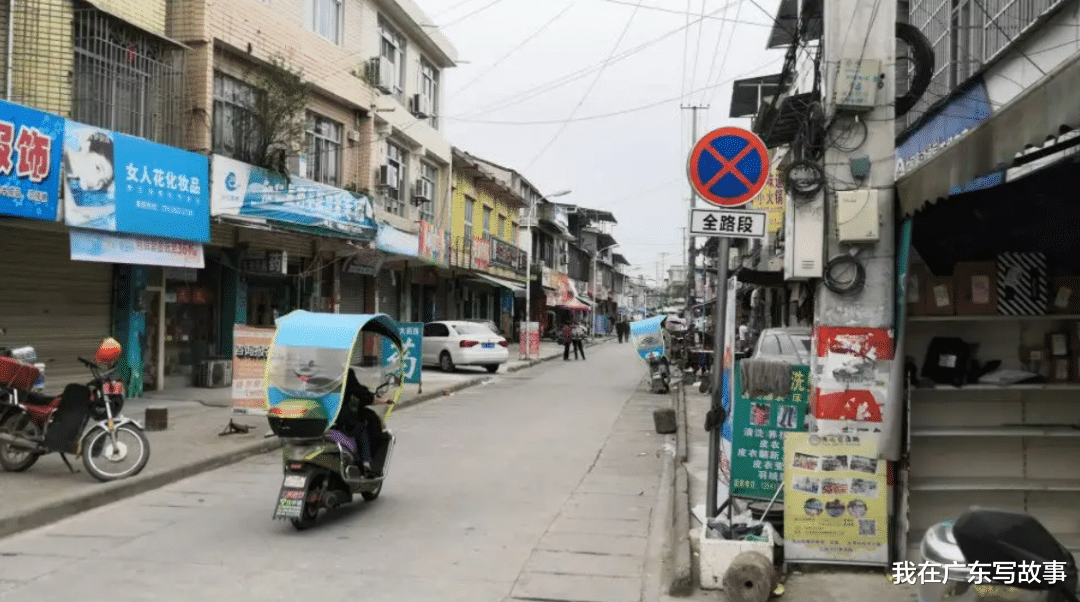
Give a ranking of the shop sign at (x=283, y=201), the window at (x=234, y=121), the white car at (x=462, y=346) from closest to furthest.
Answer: the shop sign at (x=283, y=201) → the window at (x=234, y=121) → the white car at (x=462, y=346)

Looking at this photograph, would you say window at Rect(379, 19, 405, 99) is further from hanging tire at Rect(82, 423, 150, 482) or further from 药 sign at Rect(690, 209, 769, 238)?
药 sign at Rect(690, 209, 769, 238)

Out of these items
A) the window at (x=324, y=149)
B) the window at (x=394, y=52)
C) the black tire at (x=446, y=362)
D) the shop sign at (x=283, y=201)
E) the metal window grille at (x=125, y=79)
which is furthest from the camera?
the black tire at (x=446, y=362)

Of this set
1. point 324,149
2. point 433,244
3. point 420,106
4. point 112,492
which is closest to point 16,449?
point 112,492

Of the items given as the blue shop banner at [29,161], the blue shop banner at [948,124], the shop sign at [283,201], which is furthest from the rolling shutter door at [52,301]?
the blue shop banner at [948,124]

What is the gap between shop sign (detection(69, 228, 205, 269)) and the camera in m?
12.2

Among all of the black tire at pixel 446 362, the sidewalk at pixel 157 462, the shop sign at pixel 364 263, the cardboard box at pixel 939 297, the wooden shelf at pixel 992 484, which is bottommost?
the sidewalk at pixel 157 462

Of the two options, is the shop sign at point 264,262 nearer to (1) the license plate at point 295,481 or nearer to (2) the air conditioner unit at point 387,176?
(2) the air conditioner unit at point 387,176

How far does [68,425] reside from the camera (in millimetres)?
8391

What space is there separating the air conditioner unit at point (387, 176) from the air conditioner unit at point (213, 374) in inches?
290

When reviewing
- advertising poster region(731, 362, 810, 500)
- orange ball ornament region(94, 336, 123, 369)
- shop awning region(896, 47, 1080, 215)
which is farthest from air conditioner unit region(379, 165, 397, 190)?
shop awning region(896, 47, 1080, 215)

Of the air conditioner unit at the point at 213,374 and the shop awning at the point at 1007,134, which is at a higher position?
the shop awning at the point at 1007,134

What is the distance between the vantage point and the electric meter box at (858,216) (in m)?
5.47

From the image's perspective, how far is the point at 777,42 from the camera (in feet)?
64.1

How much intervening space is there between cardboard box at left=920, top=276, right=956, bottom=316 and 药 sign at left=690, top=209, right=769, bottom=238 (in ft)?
3.75
